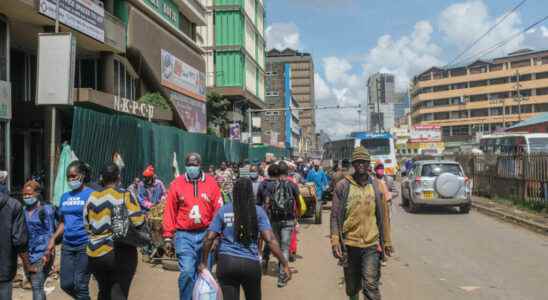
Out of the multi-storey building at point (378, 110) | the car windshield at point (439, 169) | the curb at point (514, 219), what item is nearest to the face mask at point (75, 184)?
the curb at point (514, 219)

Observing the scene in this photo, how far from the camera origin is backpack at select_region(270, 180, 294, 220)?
8047mm

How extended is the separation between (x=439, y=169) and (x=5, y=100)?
13.1 m

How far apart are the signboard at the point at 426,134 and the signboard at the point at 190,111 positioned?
119ft

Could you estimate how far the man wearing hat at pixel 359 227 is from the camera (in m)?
5.37

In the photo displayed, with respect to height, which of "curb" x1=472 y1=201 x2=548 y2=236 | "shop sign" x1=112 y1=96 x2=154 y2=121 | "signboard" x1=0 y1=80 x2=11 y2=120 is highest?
"shop sign" x1=112 y1=96 x2=154 y2=121

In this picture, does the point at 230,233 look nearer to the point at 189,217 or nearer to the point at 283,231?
the point at 189,217

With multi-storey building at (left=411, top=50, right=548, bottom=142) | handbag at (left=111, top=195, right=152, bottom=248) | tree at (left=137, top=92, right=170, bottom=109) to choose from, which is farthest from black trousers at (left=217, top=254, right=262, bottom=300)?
multi-storey building at (left=411, top=50, right=548, bottom=142)

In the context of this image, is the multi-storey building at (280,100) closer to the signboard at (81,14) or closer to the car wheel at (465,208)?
the signboard at (81,14)

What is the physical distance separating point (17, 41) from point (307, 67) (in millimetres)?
156925

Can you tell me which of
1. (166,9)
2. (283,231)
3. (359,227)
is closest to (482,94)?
A: (166,9)

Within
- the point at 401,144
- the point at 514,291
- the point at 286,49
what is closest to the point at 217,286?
the point at 514,291

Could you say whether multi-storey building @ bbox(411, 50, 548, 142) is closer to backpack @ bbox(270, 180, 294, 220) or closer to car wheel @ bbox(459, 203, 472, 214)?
car wheel @ bbox(459, 203, 472, 214)

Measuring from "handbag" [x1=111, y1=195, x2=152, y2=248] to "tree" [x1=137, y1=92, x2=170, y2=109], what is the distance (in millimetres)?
20724

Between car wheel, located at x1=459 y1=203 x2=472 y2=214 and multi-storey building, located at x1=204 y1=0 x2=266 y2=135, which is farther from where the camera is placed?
multi-storey building, located at x1=204 y1=0 x2=266 y2=135
